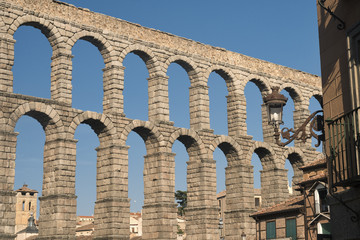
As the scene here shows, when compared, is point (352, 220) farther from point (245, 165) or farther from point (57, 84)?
point (245, 165)

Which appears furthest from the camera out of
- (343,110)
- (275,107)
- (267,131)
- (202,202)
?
(267,131)

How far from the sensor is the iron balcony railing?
1004 centimetres

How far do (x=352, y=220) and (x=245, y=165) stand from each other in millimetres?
29309

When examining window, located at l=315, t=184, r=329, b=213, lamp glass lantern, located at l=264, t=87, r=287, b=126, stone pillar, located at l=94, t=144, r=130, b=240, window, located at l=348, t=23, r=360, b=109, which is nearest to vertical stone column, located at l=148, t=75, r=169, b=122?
stone pillar, located at l=94, t=144, r=130, b=240

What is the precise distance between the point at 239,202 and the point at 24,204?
78540 mm

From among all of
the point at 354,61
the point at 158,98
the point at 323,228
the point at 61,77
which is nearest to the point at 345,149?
the point at 354,61

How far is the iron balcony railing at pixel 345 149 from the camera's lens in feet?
32.9

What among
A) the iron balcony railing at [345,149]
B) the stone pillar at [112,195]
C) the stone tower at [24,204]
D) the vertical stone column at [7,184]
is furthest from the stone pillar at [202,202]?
the stone tower at [24,204]

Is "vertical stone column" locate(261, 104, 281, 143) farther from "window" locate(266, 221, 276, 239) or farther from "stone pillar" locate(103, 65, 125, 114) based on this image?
"stone pillar" locate(103, 65, 125, 114)

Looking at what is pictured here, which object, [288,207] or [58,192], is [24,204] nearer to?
[58,192]

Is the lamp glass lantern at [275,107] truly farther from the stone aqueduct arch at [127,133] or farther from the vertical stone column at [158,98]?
the vertical stone column at [158,98]

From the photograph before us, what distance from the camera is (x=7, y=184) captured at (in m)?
28.5

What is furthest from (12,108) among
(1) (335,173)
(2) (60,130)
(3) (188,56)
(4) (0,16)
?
(1) (335,173)

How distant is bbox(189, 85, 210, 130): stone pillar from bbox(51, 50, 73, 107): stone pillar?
922 centimetres
